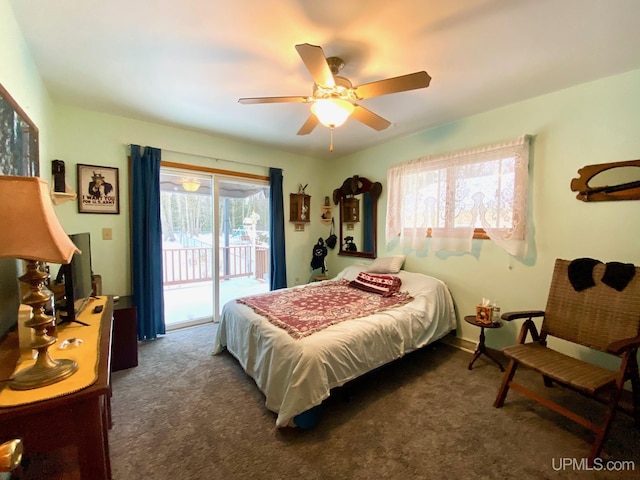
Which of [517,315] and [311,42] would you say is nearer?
[311,42]

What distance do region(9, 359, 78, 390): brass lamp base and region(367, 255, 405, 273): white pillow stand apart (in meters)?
2.90

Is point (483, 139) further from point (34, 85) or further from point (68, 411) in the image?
point (34, 85)

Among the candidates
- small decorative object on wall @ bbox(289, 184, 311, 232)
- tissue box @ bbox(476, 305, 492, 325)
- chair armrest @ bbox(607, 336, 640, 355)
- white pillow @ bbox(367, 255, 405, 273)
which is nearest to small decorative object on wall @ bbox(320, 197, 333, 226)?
small decorative object on wall @ bbox(289, 184, 311, 232)

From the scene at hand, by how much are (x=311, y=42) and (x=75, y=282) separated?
2.15 m

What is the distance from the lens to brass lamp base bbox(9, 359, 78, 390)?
920 millimetres

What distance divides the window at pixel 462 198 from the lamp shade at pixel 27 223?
10.2ft

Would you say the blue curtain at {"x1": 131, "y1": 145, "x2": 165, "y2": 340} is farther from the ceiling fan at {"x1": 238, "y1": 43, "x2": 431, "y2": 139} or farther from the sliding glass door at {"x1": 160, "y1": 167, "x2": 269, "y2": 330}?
the ceiling fan at {"x1": 238, "y1": 43, "x2": 431, "y2": 139}

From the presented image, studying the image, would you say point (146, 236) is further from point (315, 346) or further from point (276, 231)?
point (315, 346)

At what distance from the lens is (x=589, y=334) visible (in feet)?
6.33

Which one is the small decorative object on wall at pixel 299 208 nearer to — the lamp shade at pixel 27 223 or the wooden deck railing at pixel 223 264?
the wooden deck railing at pixel 223 264

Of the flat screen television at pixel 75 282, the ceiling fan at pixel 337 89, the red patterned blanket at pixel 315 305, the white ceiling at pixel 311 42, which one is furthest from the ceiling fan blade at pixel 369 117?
the flat screen television at pixel 75 282

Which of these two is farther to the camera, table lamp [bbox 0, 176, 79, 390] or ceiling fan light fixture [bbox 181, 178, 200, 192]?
ceiling fan light fixture [bbox 181, 178, 200, 192]

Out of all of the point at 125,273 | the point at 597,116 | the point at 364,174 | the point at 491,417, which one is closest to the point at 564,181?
the point at 597,116

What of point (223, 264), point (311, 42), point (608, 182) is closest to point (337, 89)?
point (311, 42)
